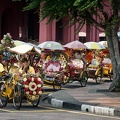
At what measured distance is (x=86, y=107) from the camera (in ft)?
39.2

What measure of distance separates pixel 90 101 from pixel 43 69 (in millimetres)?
4409

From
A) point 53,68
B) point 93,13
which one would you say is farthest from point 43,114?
point 53,68

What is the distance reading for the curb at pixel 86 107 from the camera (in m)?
11.3

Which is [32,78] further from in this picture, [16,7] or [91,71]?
[16,7]

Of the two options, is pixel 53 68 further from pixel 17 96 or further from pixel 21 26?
pixel 21 26

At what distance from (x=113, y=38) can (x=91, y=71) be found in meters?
5.25

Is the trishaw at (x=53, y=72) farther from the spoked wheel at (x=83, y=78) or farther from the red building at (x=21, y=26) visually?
the red building at (x=21, y=26)

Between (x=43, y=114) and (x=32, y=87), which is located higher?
(x=32, y=87)

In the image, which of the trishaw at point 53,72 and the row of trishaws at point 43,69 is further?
the trishaw at point 53,72

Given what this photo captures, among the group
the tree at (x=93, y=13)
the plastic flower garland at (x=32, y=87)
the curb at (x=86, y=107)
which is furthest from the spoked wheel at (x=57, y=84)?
the plastic flower garland at (x=32, y=87)

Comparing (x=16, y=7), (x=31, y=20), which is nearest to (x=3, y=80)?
(x=16, y=7)

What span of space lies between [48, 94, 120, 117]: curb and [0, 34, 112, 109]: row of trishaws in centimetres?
80

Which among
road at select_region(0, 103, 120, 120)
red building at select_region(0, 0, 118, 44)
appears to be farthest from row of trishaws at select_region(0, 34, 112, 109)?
red building at select_region(0, 0, 118, 44)

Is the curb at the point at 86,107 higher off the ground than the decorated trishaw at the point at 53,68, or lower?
lower
